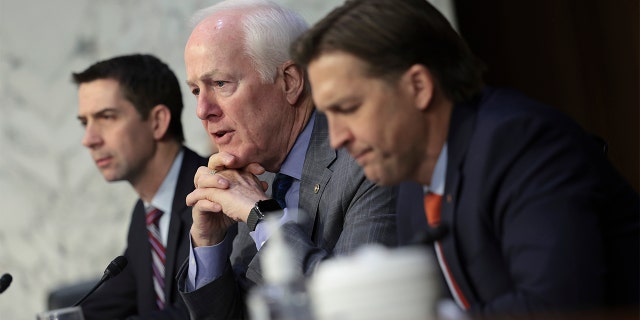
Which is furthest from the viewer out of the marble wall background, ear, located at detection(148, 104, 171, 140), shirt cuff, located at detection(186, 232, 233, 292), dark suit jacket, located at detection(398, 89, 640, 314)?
the marble wall background

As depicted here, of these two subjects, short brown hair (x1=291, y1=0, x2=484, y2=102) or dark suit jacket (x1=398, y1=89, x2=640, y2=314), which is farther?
short brown hair (x1=291, y1=0, x2=484, y2=102)

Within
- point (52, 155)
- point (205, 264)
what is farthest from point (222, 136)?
point (52, 155)

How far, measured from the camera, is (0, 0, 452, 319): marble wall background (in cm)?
516

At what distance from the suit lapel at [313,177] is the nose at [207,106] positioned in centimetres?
27

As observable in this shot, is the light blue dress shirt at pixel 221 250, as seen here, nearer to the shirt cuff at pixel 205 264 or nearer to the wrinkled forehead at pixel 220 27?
the shirt cuff at pixel 205 264

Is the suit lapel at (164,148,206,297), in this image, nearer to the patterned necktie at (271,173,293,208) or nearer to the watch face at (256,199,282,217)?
the patterned necktie at (271,173,293,208)

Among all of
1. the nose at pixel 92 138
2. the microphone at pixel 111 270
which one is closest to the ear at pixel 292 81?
the microphone at pixel 111 270

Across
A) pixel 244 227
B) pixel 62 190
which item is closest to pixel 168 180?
pixel 244 227

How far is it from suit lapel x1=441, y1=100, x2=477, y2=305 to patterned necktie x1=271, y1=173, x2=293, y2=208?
969 millimetres

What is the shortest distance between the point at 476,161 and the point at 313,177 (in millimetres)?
899

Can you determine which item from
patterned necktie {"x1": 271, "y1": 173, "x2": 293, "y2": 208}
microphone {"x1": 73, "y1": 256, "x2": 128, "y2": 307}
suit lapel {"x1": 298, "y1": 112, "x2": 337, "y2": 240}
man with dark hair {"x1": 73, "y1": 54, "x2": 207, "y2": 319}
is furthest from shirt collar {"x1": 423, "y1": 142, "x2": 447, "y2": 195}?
man with dark hair {"x1": 73, "y1": 54, "x2": 207, "y2": 319}

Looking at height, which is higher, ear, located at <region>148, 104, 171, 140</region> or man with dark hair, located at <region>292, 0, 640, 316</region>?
man with dark hair, located at <region>292, 0, 640, 316</region>

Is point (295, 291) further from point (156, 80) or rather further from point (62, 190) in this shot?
point (62, 190)

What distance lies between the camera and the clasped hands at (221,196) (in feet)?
8.18
